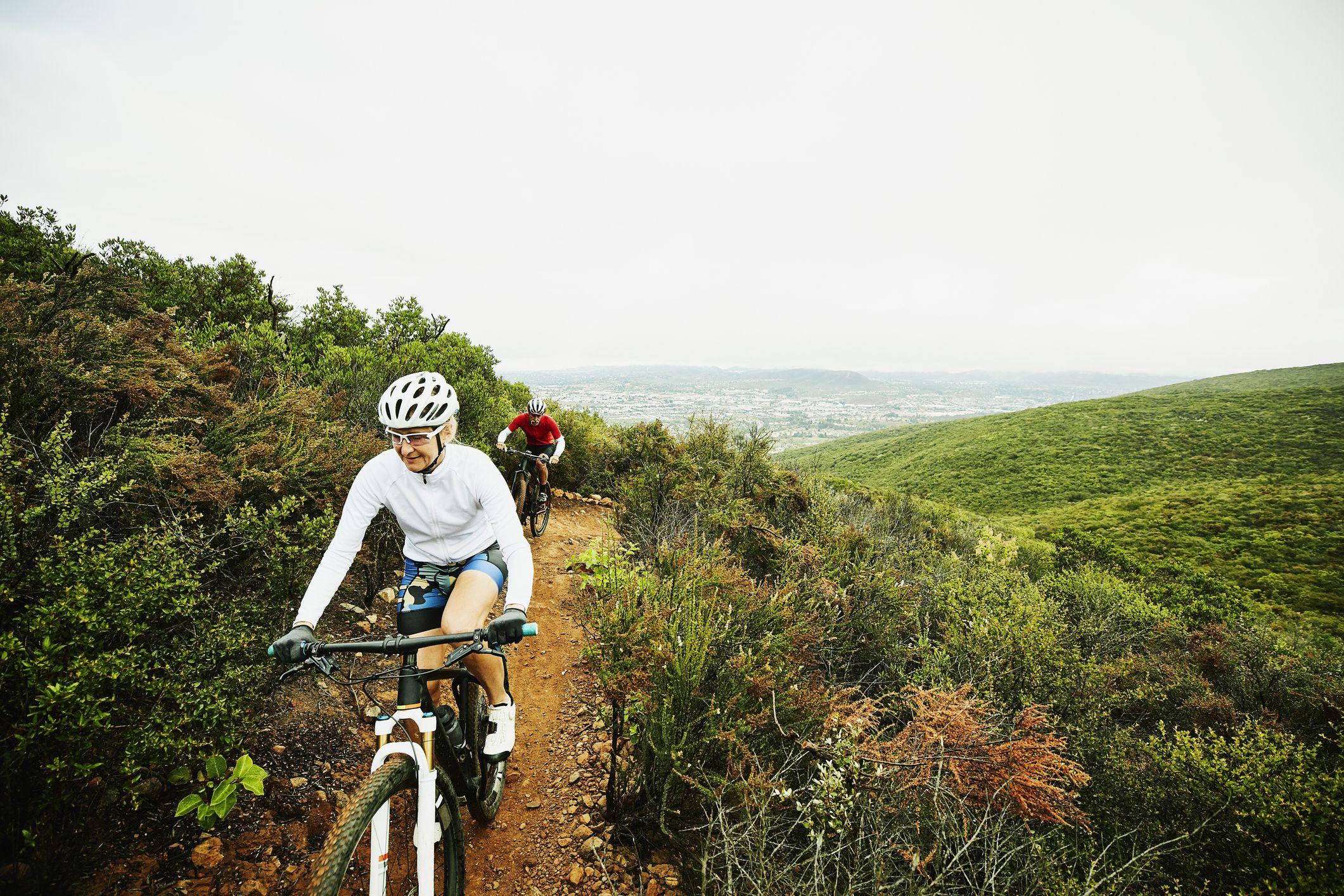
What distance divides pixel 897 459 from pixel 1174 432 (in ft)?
87.9

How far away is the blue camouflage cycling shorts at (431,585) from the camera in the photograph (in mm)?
2941

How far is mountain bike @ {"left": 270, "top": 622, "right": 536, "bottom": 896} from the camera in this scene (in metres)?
1.78

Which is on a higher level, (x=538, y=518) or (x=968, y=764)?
(x=538, y=518)

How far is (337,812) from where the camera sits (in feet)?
10.6

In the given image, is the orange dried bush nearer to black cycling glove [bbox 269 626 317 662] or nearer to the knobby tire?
black cycling glove [bbox 269 626 317 662]

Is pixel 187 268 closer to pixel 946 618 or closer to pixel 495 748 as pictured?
pixel 495 748

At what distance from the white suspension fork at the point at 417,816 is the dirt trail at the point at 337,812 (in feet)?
1.47

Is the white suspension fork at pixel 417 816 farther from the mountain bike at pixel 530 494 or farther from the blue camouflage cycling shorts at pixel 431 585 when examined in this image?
the mountain bike at pixel 530 494

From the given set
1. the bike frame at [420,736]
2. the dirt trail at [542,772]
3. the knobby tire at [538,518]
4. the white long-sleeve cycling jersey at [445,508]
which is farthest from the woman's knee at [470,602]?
the knobby tire at [538,518]

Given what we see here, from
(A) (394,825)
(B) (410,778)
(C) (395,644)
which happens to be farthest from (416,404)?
(A) (394,825)

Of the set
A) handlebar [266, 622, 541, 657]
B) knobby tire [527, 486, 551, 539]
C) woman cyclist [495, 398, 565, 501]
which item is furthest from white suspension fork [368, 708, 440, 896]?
knobby tire [527, 486, 551, 539]

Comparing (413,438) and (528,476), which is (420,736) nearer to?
(413,438)

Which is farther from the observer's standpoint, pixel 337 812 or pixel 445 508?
pixel 337 812

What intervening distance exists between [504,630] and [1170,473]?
59.5 metres
